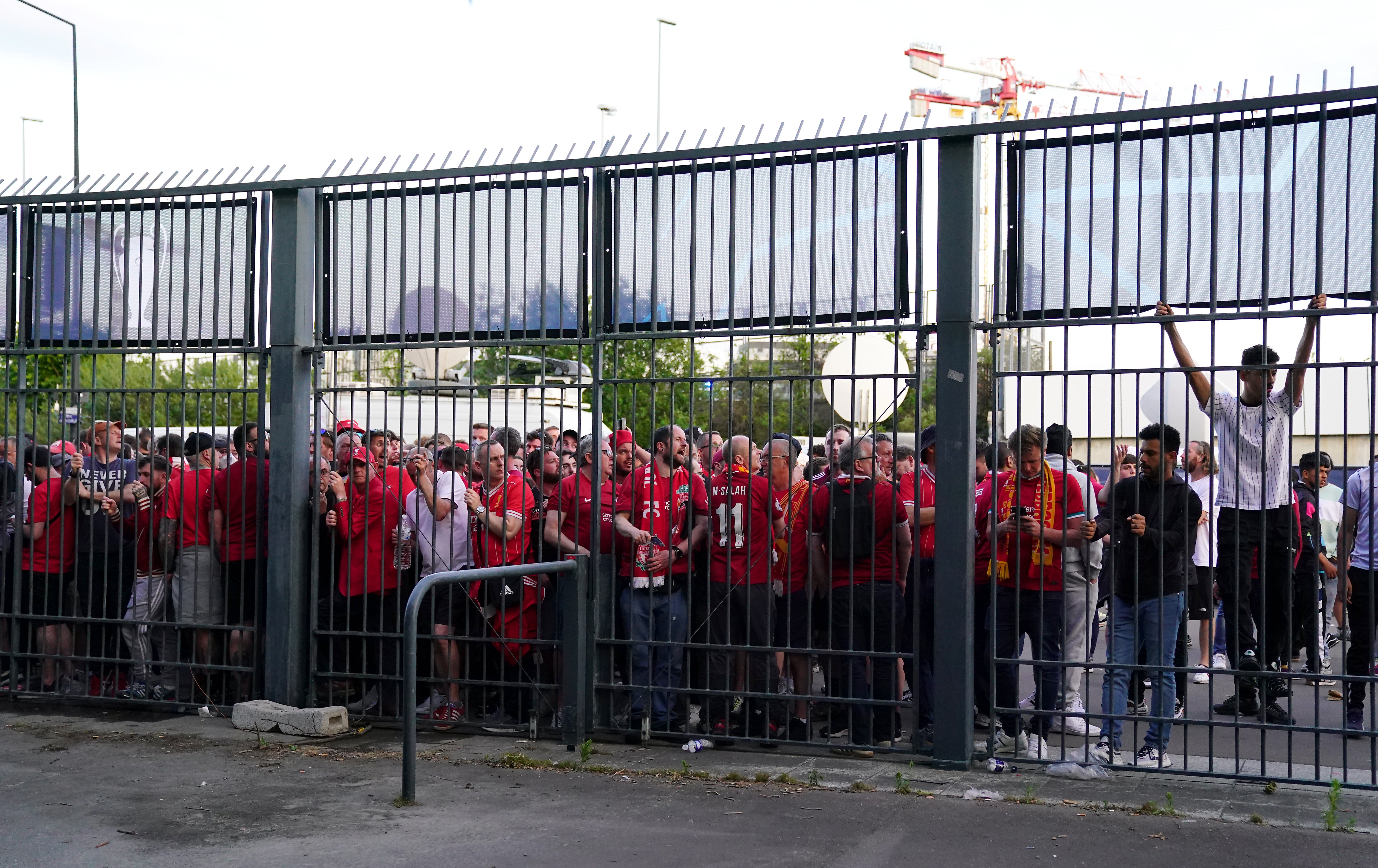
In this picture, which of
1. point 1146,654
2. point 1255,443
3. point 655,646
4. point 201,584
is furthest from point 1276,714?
point 201,584

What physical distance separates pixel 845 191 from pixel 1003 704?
2963mm

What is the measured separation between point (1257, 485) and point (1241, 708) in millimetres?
2119

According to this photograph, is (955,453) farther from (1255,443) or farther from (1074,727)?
(1074,727)

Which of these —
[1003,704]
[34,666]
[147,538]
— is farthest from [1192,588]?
[34,666]

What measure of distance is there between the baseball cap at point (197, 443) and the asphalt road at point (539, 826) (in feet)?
7.50

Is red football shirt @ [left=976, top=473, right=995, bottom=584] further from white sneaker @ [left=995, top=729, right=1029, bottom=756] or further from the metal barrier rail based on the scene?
the metal barrier rail

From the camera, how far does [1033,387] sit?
671cm

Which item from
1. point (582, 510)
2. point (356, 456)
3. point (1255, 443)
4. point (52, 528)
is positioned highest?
point (1255, 443)

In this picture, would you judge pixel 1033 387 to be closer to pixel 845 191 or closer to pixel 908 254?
pixel 908 254

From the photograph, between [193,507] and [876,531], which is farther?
[193,507]

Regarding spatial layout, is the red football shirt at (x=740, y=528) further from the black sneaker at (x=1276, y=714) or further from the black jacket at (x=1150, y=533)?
the black sneaker at (x=1276, y=714)

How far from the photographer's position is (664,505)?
7504 millimetres

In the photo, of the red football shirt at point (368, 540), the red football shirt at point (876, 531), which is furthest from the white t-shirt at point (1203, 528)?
the red football shirt at point (368, 540)

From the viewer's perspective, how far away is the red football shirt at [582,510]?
7.32 m
